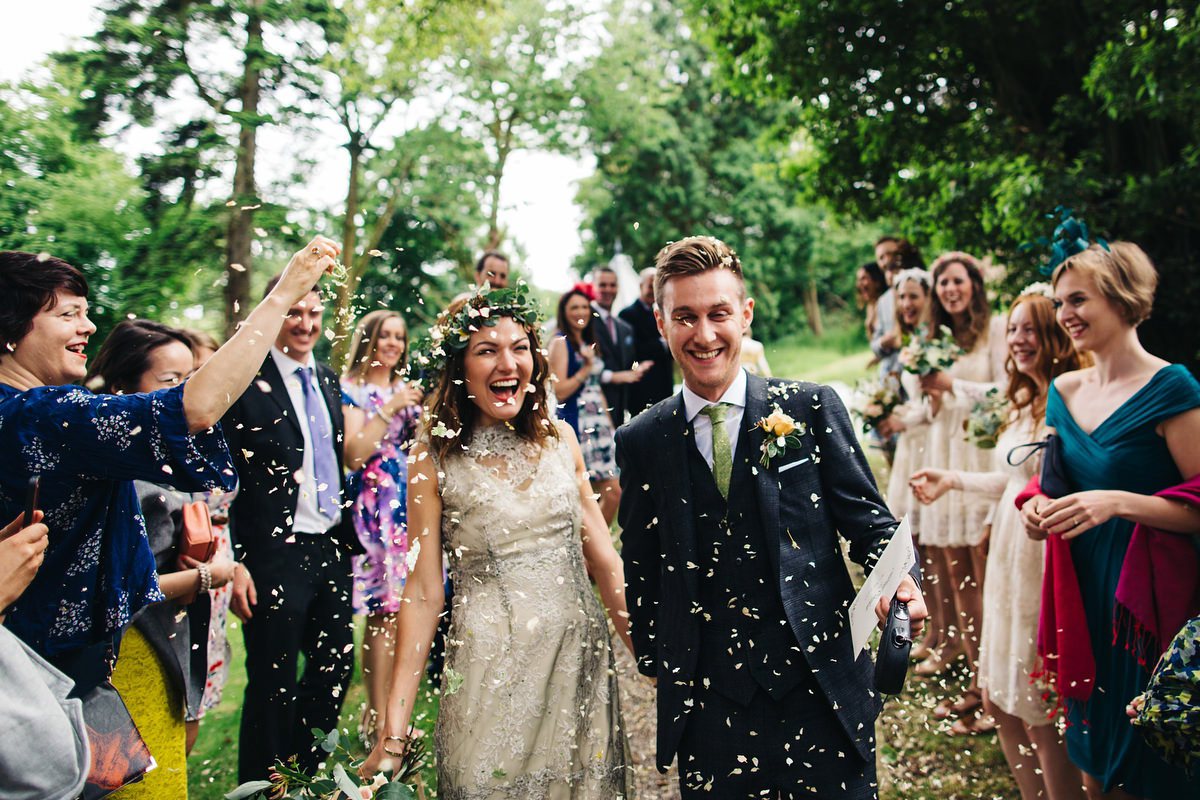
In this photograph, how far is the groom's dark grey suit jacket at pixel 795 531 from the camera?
6.91 ft

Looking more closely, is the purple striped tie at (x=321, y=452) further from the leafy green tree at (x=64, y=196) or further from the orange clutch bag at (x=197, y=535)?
the leafy green tree at (x=64, y=196)

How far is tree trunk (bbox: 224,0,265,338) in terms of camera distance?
37.0 feet

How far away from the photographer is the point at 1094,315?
2.76m

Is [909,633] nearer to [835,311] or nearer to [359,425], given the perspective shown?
[359,425]

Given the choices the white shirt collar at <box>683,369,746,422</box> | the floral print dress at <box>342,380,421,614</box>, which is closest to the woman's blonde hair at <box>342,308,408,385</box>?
the floral print dress at <box>342,380,421,614</box>

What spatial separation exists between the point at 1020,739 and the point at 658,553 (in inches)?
83.3

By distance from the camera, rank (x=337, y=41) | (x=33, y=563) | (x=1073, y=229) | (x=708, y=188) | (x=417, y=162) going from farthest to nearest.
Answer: (x=708, y=188) → (x=417, y=162) → (x=337, y=41) → (x=1073, y=229) → (x=33, y=563)

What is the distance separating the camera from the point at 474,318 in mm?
2832

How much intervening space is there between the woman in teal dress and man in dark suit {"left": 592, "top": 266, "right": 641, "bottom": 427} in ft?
12.4

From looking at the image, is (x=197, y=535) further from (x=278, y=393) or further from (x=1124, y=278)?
(x=1124, y=278)

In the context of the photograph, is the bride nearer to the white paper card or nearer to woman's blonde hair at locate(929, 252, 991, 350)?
→ the white paper card

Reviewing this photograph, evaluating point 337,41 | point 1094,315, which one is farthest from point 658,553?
point 337,41

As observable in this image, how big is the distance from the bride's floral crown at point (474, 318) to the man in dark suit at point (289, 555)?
2.79ft

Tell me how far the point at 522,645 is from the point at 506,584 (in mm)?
224
